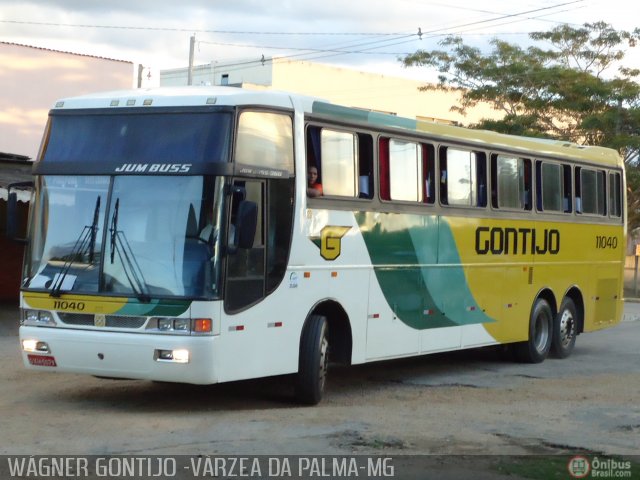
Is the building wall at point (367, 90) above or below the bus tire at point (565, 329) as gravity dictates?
above

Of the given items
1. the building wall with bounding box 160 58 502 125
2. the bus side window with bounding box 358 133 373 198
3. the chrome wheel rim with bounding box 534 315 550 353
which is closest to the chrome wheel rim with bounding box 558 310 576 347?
the chrome wheel rim with bounding box 534 315 550 353

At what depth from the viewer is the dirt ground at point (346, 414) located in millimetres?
9398

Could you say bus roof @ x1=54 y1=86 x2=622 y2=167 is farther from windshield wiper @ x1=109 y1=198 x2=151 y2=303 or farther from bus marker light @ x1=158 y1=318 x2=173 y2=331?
bus marker light @ x1=158 y1=318 x2=173 y2=331

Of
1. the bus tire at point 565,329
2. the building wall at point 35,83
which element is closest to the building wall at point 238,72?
the building wall at point 35,83

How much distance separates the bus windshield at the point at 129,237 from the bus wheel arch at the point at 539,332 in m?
7.46

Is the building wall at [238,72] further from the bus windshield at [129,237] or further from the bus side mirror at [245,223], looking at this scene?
the bus side mirror at [245,223]

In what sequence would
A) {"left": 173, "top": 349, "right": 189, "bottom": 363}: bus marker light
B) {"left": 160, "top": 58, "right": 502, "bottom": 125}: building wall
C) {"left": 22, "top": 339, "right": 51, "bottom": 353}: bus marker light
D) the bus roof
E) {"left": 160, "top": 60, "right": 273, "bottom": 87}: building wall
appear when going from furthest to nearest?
{"left": 160, "top": 58, "right": 502, "bottom": 125}: building wall < {"left": 160, "top": 60, "right": 273, "bottom": 87}: building wall < the bus roof < {"left": 22, "top": 339, "right": 51, "bottom": 353}: bus marker light < {"left": 173, "top": 349, "right": 189, "bottom": 363}: bus marker light

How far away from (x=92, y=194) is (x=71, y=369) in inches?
67.4

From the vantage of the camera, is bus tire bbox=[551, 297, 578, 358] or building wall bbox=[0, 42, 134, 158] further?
building wall bbox=[0, 42, 134, 158]

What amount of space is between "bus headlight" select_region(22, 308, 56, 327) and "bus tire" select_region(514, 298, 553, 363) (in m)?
8.01

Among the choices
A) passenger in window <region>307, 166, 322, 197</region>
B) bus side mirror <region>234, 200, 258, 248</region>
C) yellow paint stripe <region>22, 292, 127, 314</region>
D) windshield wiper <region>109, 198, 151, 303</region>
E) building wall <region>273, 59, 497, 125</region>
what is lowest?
yellow paint stripe <region>22, 292, 127, 314</region>

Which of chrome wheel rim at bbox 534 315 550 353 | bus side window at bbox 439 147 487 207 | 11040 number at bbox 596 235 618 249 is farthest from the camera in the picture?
11040 number at bbox 596 235 618 249

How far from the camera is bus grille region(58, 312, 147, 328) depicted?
10664 mm

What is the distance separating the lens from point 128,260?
425 inches
